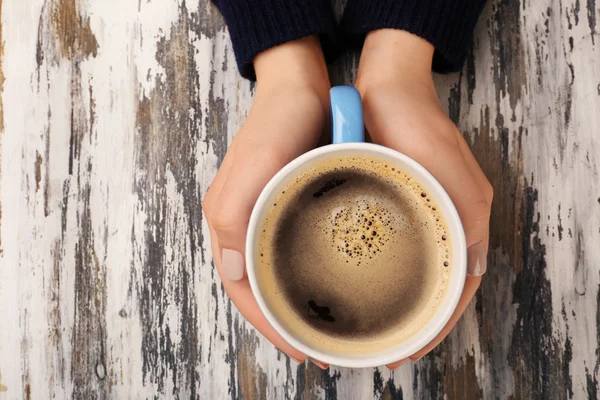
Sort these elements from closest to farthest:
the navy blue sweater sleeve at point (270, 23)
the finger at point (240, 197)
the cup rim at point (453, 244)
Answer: the cup rim at point (453, 244)
the finger at point (240, 197)
the navy blue sweater sleeve at point (270, 23)

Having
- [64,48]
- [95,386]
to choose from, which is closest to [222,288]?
[95,386]

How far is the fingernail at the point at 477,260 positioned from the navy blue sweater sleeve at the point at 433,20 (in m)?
0.28

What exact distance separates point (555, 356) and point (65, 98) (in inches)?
33.4

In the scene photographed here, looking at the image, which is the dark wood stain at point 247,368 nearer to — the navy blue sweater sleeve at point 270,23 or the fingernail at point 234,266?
the fingernail at point 234,266

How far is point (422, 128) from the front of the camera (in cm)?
54

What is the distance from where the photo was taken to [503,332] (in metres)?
0.66

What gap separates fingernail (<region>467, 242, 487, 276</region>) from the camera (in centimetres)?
52

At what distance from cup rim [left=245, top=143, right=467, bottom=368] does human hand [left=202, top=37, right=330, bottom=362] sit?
0.32 ft

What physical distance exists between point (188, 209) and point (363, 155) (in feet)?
1.14

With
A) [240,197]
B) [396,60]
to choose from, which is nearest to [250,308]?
[240,197]

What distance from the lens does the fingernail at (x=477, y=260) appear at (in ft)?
1.71

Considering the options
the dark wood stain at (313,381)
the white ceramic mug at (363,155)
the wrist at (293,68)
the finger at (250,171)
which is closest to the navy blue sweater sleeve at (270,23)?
the wrist at (293,68)

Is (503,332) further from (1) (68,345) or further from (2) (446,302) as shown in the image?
(1) (68,345)

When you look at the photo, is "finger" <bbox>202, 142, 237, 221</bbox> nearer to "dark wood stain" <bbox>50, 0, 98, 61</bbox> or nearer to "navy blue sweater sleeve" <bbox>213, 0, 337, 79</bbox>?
"navy blue sweater sleeve" <bbox>213, 0, 337, 79</bbox>
